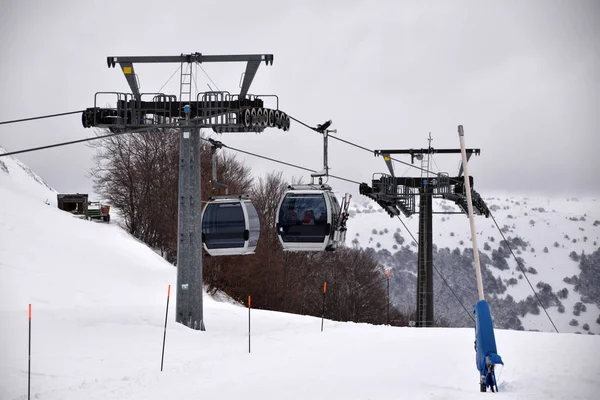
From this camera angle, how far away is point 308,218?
69.9 feet

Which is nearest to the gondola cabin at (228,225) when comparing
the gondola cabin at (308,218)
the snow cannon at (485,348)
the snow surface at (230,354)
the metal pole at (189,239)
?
the gondola cabin at (308,218)

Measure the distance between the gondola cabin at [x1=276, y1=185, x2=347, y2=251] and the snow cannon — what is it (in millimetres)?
8776

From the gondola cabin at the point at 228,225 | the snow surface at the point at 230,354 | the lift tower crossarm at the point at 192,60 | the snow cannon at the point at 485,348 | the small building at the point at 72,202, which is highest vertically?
the lift tower crossarm at the point at 192,60

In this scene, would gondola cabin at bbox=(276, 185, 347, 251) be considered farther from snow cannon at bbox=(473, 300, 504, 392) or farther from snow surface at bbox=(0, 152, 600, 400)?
snow cannon at bbox=(473, 300, 504, 392)

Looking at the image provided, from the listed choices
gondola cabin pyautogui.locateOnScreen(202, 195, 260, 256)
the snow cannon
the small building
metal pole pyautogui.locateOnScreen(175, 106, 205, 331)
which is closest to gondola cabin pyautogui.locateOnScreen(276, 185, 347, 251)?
gondola cabin pyautogui.locateOnScreen(202, 195, 260, 256)

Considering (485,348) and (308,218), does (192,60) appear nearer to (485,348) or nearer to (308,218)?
(308,218)

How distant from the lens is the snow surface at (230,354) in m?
13.8

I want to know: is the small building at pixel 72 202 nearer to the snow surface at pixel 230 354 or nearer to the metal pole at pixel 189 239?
the snow surface at pixel 230 354

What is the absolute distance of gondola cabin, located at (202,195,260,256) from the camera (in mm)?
21703

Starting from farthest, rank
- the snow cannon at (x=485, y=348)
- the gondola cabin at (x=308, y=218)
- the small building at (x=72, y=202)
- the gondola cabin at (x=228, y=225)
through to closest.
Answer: the small building at (x=72, y=202) < the gondola cabin at (x=228, y=225) < the gondola cabin at (x=308, y=218) < the snow cannon at (x=485, y=348)

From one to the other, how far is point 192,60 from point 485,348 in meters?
13.9

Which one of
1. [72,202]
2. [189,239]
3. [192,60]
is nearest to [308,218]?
[189,239]

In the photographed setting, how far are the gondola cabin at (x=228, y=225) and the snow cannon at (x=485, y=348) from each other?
991 cm

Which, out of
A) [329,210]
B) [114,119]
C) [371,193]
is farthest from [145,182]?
[329,210]
